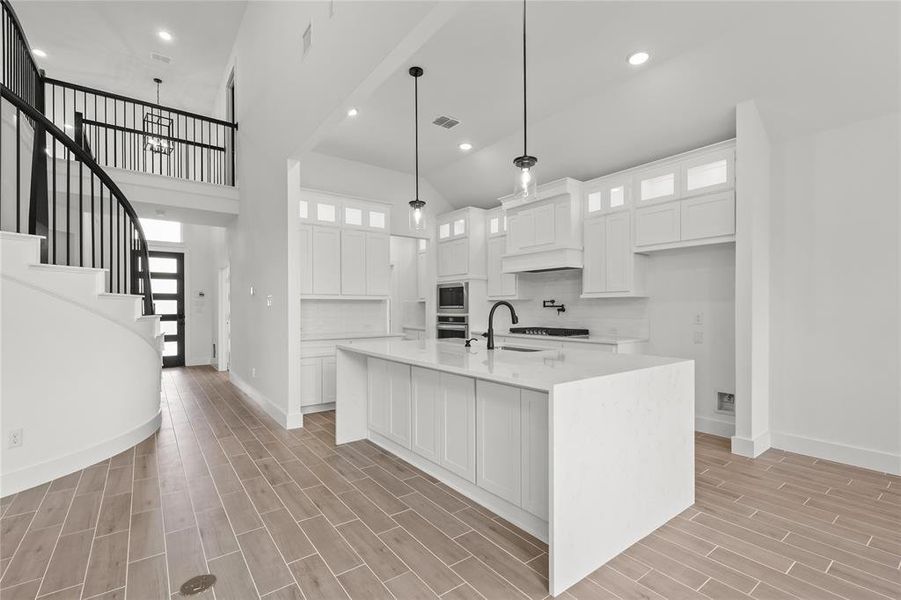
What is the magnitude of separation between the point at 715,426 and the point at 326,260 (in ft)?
15.1

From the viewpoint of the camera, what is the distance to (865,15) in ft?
8.75

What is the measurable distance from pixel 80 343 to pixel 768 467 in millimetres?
5357

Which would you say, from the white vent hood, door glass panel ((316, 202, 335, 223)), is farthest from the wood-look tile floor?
door glass panel ((316, 202, 335, 223))

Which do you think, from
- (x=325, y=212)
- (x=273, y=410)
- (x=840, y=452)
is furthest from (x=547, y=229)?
(x=273, y=410)

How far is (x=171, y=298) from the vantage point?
340 inches

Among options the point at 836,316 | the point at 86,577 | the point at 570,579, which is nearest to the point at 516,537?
the point at 570,579

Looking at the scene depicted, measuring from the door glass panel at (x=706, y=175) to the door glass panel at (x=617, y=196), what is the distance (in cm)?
64

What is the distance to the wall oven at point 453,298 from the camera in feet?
20.3

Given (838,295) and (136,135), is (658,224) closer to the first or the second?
(838,295)

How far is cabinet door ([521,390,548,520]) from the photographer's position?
214cm

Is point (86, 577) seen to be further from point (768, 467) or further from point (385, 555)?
point (768, 467)

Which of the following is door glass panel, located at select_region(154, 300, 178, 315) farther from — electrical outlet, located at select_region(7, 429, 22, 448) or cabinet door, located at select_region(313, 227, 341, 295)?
electrical outlet, located at select_region(7, 429, 22, 448)

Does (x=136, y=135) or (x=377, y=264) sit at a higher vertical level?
(x=136, y=135)

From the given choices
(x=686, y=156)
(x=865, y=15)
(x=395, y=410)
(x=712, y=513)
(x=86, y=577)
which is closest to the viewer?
(x=86, y=577)
